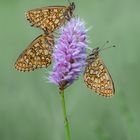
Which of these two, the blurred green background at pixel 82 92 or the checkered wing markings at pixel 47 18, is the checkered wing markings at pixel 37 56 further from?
the blurred green background at pixel 82 92

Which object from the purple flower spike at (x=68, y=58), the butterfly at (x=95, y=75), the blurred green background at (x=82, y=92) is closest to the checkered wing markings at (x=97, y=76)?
the butterfly at (x=95, y=75)

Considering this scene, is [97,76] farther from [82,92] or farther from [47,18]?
[82,92]

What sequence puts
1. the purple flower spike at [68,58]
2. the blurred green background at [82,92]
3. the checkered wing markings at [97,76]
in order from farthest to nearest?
the blurred green background at [82,92] → the checkered wing markings at [97,76] → the purple flower spike at [68,58]

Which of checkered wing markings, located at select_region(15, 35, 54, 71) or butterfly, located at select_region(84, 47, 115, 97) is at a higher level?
checkered wing markings, located at select_region(15, 35, 54, 71)

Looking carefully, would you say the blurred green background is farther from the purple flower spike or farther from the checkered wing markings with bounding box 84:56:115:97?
the purple flower spike

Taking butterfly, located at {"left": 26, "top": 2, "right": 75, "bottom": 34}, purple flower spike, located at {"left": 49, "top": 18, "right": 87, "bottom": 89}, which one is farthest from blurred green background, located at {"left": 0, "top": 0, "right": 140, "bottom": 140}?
purple flower spike, located at {"left": 49, "top": 18, "right": 87, "bottom": 89}

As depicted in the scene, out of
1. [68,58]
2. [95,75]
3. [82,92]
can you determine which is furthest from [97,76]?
[82,92]

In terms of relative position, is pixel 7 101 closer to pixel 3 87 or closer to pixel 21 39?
pixel 3 87

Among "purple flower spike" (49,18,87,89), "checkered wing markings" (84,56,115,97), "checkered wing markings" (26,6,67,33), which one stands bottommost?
"checkered wing markings" (84,56,115,97)
